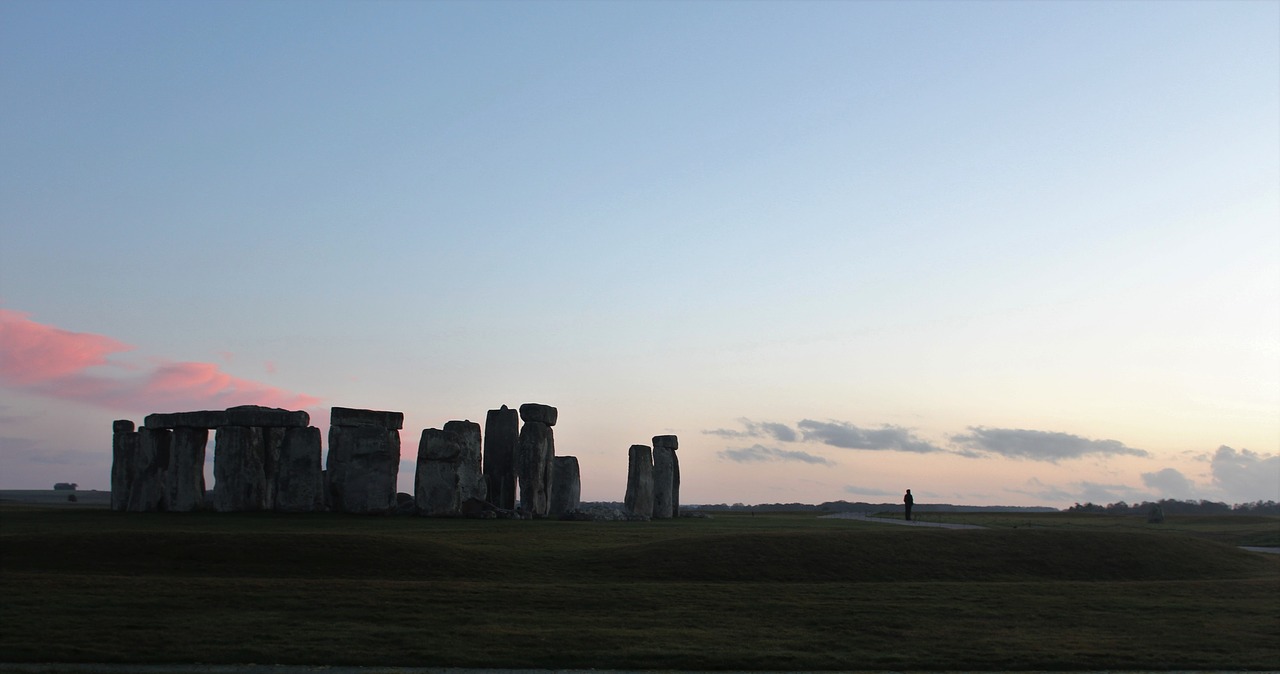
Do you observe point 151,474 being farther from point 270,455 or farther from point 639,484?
point 639,484

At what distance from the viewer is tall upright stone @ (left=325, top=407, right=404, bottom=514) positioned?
34719mm

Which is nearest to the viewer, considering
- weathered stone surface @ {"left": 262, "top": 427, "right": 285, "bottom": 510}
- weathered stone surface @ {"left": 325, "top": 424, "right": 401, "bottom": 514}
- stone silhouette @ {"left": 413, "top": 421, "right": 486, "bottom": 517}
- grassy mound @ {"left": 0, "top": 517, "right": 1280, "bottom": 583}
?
grassy mound @ {"left": 0, "top": 517, "right": 1280, "bottom": 583}

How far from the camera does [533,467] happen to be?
3747 cm

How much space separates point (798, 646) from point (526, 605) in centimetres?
476

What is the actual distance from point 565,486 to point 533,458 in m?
1.99

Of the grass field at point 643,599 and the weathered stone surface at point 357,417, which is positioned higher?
the weathered stone surface at point 357,417

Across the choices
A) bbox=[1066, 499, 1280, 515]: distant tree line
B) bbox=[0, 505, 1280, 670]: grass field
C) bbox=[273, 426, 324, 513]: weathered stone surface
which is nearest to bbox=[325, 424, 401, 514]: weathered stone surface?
bbox=[273, 426, 324, 513]: weathered stone surface

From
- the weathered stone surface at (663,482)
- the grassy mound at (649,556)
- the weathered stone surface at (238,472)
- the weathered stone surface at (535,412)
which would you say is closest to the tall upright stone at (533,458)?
the weathered stone surface at (535,412)

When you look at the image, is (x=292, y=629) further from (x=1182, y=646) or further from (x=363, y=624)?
(x=1182, y=646)

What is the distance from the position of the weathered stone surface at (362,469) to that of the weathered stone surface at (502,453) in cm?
Result: 476

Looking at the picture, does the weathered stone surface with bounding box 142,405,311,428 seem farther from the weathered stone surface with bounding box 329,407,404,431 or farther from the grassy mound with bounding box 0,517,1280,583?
the grassy mound with bounding box 0,517,1280,583

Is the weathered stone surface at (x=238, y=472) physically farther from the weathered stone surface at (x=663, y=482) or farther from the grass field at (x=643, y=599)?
the weathered stone surface at (x=663, y=482)

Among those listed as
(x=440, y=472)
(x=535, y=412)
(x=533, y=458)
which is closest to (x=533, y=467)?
(x=533, y=458)

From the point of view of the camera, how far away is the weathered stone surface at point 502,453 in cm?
3900
